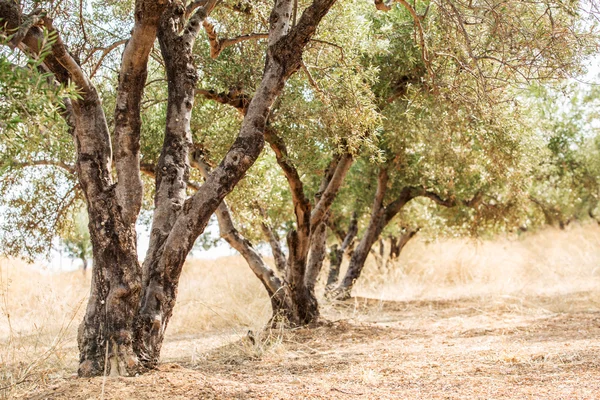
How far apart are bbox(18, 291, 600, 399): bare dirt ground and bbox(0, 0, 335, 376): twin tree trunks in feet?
1.39

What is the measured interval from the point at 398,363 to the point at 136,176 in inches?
124

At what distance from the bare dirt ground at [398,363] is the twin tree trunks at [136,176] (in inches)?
16.7

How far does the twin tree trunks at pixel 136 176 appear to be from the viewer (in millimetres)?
4711

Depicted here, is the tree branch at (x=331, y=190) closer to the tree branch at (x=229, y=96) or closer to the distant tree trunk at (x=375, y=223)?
the tree branch at (x=229, y=96)

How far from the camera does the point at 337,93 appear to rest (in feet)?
23.7

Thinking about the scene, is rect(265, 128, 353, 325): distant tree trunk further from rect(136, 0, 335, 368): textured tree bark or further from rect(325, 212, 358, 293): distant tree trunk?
rect(325, 212, 358, 293): distant tree trunk

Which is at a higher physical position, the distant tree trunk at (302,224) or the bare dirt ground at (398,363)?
the distant tree trunk at (302,224)

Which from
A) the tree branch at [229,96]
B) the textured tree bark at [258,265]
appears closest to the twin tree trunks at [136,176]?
the tree branch at [229,96]

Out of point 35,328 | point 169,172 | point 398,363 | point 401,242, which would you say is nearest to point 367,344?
point 398,363

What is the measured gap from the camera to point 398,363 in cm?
601

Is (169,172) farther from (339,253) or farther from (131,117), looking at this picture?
(339,253)

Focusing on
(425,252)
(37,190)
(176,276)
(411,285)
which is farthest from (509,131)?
(425,252)

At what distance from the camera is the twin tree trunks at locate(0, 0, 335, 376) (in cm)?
471

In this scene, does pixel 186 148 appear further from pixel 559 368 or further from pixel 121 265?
pixel 559 368
